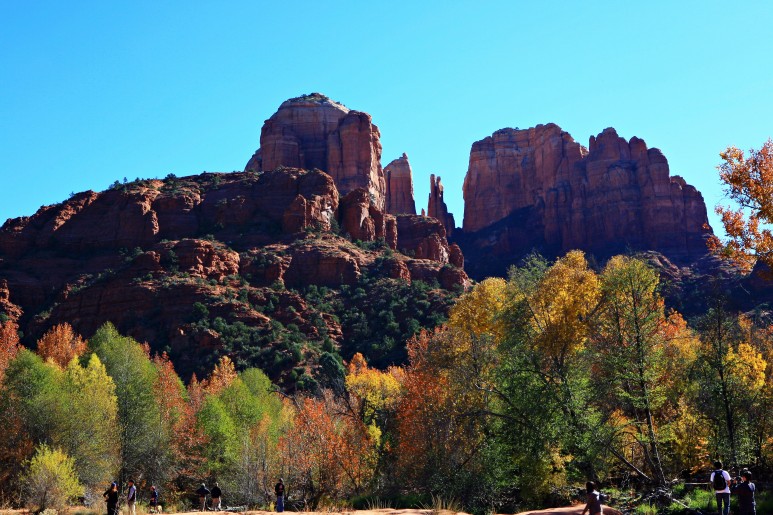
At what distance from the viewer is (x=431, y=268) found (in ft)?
330

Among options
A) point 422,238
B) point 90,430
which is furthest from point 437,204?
point 90,430

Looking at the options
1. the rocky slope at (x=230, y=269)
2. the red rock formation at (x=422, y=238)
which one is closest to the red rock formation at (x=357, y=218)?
the rocky slope at (x=230, y=269)

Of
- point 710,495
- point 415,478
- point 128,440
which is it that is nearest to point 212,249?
point 128,440

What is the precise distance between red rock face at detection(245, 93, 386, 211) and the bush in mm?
105012

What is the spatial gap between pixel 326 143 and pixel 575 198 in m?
46.1

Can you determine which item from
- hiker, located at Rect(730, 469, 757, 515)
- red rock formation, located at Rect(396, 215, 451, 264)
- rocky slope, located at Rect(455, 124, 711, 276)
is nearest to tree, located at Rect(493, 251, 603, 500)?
hiker, located at Rect(730, 469, 757, 515)

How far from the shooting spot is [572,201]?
144 m

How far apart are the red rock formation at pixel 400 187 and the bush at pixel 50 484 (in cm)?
13433

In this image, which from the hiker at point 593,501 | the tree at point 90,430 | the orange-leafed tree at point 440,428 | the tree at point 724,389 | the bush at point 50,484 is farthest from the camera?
the tree at point 90,430

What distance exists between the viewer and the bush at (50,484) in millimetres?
31000

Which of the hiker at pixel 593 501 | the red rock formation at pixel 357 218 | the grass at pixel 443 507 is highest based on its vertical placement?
the red rock formation at pixel 357 218

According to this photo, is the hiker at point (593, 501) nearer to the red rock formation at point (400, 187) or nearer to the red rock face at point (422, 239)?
the red rock face at point (422, 239)

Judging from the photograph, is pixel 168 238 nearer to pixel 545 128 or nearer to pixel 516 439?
pixel 516 439

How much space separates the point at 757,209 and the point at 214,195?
92226 mm
